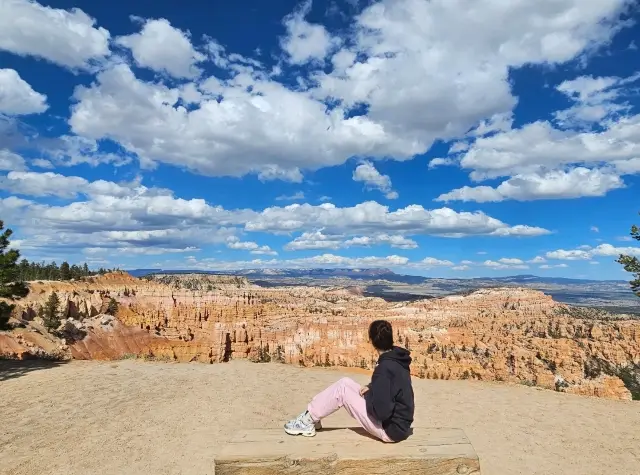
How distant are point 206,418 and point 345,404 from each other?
7801 millimetres

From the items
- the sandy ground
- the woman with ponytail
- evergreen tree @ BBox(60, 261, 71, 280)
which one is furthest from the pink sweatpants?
evergreen tree @ BBox(60, 261, 71, 280)

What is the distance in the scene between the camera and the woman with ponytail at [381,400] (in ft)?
17.4

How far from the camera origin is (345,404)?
5.65 meters

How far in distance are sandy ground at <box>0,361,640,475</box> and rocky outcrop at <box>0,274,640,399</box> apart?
28.1 ft

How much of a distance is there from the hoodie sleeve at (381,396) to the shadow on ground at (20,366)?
50.2 feet

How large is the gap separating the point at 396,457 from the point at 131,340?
2715 cm

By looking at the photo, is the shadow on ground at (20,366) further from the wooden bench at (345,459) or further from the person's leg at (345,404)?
the person's leg at (345,404)

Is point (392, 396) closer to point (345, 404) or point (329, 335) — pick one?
point (345, 404)

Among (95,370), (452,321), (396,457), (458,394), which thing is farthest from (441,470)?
(452,321)

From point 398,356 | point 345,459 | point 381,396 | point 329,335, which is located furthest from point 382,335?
point 329,335

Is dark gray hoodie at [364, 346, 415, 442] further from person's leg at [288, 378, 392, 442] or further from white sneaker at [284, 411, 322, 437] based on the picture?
white sneaker at [284, 411, 322, 437]

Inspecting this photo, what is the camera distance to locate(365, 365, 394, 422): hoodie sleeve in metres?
5.24

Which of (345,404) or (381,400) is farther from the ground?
(381,400)

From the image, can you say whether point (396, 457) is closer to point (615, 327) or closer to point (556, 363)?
point (556, 363)
